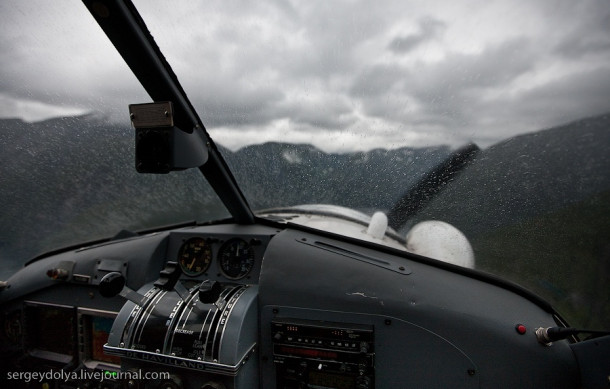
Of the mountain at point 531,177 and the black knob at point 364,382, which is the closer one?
the mountain at point 531,177

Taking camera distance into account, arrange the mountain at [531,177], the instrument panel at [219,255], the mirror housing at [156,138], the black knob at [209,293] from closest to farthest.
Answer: the mountain at [531,177], the mirror housing at [156,138], the black knob at [209,293], the instrument panel at [219,255]

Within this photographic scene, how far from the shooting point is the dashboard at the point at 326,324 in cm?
156

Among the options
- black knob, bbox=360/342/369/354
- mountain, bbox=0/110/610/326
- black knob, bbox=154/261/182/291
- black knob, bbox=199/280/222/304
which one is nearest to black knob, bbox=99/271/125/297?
black knob, bbox=154/261/182/291

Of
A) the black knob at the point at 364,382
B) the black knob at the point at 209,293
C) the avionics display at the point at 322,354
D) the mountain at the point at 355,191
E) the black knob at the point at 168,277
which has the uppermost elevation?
the mountain at the point at 355,191

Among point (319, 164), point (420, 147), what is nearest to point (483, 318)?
point (420, 147)

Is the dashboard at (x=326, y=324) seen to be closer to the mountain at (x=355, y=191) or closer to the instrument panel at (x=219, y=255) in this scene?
the instrument panel at (x=219, y=255)

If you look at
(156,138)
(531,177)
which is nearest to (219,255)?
(156,138)

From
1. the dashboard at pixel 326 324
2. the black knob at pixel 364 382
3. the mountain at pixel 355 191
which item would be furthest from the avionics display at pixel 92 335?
the black knob at pixel 364 382

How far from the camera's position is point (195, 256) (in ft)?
7.09

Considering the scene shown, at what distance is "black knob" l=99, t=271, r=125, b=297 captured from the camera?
5.06ft

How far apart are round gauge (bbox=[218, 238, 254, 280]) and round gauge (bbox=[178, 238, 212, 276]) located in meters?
0.10

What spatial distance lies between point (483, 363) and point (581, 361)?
0.38 m

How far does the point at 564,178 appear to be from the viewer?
4.35ft

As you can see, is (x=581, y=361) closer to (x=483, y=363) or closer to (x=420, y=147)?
(x=483, y=363)
